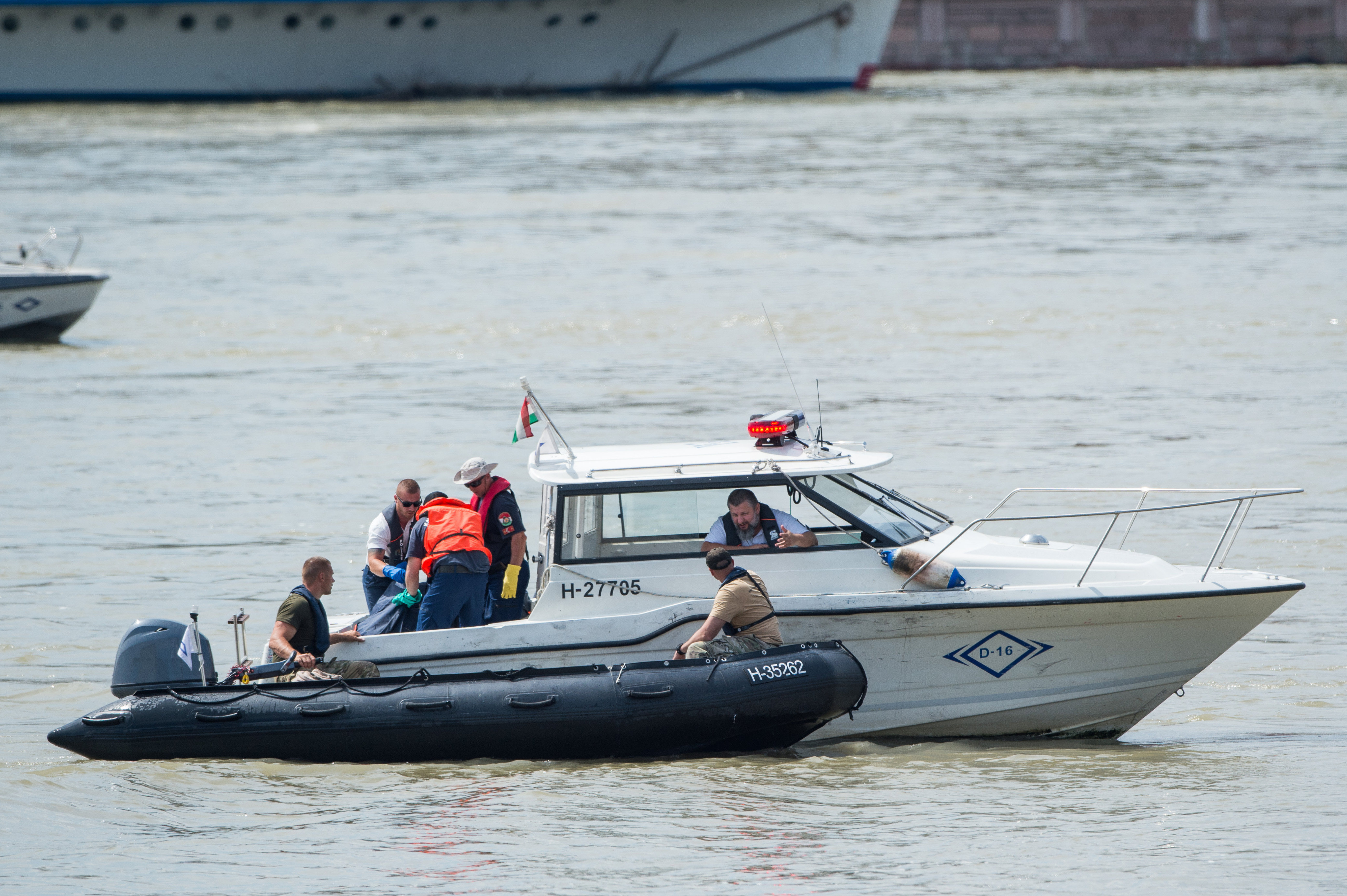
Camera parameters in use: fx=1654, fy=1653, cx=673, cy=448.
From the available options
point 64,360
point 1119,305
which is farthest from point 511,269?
point 1119,305

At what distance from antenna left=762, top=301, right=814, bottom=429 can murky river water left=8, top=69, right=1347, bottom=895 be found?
28 cm

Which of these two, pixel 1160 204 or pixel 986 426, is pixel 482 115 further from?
pixel 986 426

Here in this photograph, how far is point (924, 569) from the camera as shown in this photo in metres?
9.96

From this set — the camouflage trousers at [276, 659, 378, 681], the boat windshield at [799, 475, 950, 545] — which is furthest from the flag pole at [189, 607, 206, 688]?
the boat windshield at [799, 475, 950, 545]

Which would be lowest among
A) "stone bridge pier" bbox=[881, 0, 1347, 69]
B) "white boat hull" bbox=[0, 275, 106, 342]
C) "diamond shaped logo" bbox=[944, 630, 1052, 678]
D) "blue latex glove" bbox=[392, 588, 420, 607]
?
"diamond shaped logo" bbox=[944, 630, 1052, 678]

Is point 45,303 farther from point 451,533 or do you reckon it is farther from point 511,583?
point 511,583

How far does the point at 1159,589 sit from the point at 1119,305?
1859 cm

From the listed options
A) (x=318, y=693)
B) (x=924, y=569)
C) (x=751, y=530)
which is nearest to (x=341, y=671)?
(x=318, y=693)

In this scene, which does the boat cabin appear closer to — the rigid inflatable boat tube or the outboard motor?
the rigid inflatable boat tube

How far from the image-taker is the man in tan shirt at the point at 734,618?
977 centimetres

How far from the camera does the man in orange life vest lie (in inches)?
404

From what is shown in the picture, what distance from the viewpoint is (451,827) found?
30.0ft

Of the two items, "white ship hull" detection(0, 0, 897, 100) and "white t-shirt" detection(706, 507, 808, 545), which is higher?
"white ship hull" detection(0, 0, 897, 100)

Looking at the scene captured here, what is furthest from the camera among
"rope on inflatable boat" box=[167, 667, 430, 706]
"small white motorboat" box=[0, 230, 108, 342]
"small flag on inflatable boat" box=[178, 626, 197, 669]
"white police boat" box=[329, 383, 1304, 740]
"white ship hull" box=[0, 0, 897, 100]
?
"white ship hull" box=[0, 0, 897, 100]
